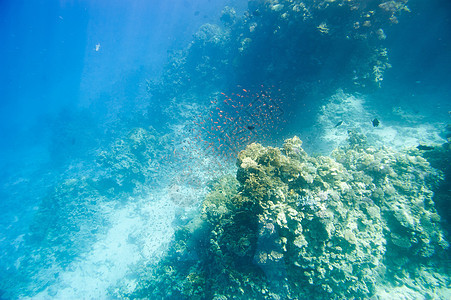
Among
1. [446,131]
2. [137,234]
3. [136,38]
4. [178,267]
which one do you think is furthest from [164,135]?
[136,38]

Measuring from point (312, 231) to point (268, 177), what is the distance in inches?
74.2

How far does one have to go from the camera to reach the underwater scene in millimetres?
4723

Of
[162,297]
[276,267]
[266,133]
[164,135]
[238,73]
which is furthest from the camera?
[164,135]

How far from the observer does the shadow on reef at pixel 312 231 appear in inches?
173

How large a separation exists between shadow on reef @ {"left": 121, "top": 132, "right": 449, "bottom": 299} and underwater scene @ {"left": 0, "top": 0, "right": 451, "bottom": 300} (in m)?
0.04

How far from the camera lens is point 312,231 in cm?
462

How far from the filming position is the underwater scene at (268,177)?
15.5 ft

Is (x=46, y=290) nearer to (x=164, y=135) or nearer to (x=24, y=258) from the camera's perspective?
(x=24, y=258)

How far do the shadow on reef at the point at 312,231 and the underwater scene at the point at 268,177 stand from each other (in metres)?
0.04

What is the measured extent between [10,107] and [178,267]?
120347 millimetres

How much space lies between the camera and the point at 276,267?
4.46 m

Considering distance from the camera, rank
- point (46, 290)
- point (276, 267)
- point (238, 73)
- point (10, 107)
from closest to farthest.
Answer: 1. point (276, 267)
2. point (46, 290)
3. point (238, 73)
4. point (10, 107)

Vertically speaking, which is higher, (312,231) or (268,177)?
(268,177)

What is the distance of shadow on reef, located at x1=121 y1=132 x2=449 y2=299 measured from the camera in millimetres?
4398
